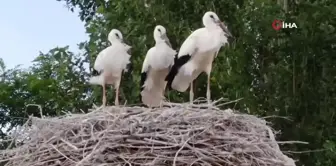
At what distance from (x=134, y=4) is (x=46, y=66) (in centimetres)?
276

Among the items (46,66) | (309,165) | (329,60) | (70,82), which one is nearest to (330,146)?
(309,165)

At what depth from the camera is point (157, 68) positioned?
18.9 feet

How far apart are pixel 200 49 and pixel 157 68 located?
33 cm

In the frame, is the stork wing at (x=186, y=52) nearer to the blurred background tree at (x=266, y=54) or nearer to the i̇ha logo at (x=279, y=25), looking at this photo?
the blurred background tree at (x=266, y=54)

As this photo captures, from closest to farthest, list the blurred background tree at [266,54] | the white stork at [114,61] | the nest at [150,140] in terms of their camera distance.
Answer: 1. the nest at [150,140]
2. the white stork at [114,61]
3. the blurred background tree at [266,54]

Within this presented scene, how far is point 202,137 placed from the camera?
4723 millimetres

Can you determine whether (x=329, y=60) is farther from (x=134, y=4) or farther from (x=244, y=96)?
(x=134, y=4)

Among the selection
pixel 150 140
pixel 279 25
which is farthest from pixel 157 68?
pixel 279 25

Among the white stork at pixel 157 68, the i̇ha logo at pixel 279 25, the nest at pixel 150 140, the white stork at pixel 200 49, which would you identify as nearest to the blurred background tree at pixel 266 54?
the i̇ha logo at pixel 279 25

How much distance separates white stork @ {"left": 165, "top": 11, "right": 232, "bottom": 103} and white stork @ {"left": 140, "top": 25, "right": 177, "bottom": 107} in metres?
0.07

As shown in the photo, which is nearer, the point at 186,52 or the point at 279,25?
the point at 186,52

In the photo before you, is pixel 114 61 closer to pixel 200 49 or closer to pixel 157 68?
pixel 157 68

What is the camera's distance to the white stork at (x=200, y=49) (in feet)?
18.8

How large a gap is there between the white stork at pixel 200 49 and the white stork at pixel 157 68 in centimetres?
7
